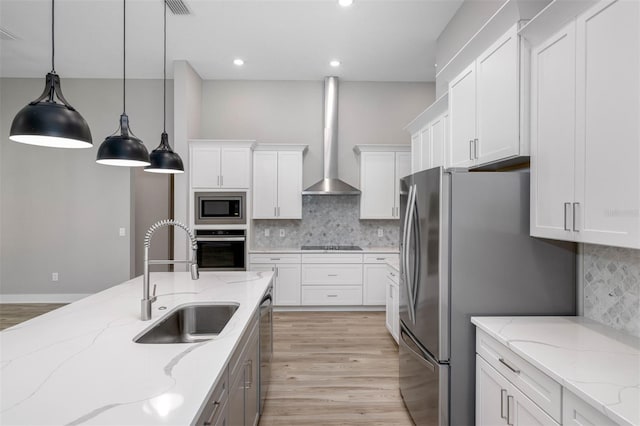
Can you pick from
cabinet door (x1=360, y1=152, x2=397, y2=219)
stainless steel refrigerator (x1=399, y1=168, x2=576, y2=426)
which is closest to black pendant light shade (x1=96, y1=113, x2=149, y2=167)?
stainless steel refrigerator (x1=399, y1=168, x2=576, y2=426)

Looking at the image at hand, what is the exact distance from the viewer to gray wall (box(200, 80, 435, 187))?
203 inches

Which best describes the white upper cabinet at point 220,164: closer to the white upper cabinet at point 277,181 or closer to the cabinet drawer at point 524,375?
the white upper cabinet at point 277,181

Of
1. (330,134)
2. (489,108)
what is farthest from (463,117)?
(330,134)

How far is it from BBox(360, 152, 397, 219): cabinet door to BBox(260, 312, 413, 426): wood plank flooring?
1.55 m

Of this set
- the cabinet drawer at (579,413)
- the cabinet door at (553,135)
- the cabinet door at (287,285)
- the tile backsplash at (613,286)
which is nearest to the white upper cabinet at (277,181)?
the cabinet door at (287,285)

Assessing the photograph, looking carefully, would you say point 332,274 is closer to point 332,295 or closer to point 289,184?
point 332,295

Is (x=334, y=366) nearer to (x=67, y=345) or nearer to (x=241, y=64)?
(x=67, y=345)

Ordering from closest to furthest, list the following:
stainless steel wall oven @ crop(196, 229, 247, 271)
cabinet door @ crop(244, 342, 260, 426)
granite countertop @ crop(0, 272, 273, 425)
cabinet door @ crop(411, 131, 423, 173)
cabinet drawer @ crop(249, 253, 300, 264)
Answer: granite countertop @ crop(0, 272, 273, 425) → cabinet door @ crop(244, 342, 260, 426) → cabinet door @ crop(411, 131, 423, 173) → stainless steel wall oven @ crop(196, 229, 247, 271) → cabinet drawer @ crop(249, 253, 300, 264)

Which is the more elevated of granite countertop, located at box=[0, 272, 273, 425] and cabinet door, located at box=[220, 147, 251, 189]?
cabinet door, located at box=[220, 147, 251, 189]

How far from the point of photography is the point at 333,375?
9.70ft

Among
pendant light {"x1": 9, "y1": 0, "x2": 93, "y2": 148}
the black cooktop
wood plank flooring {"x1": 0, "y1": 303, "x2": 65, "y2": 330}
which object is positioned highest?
pendant light {"x1": 9, "y1": 0, "x2": 93, "y2": 148}

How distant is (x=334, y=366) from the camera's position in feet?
10.2

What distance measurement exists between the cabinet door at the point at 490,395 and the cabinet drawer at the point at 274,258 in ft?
10.3

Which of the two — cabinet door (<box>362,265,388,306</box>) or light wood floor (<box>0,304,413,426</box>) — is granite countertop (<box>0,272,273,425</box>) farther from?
cabinet door (<box>362,265,388,306</box>)
